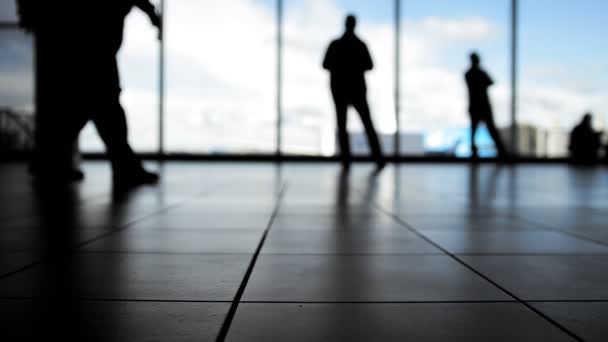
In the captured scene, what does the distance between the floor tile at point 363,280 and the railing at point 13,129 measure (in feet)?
30.5

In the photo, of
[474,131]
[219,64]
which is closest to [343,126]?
[474,131]

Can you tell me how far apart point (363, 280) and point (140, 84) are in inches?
353

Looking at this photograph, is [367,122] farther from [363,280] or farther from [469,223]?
[363,280]

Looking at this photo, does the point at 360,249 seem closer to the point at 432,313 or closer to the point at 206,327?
the point at 432,313

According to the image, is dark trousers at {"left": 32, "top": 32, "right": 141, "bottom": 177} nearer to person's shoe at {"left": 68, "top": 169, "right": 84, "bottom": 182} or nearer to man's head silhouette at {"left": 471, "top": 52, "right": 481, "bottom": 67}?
person's shoe at {"left": 68, "top": 169, "right": 84, "bottom": 182}

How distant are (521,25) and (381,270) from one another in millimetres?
9639

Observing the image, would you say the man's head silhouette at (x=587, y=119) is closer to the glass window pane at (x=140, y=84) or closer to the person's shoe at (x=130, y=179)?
the glass window pane at (x=140, y=84)

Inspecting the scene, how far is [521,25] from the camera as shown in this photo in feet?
32.1

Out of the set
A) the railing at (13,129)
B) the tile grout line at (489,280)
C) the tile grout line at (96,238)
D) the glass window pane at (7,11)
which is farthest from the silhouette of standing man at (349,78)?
the glass window pane at (7,11)

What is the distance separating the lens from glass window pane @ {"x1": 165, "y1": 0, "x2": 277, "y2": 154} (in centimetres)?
962

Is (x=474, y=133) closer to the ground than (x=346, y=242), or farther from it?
farther from it

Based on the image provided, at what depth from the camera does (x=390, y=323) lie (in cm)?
90

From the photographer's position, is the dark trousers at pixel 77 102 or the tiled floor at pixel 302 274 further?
the dark trousers at pixel 77 102

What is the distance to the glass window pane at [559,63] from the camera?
973 centimetres
